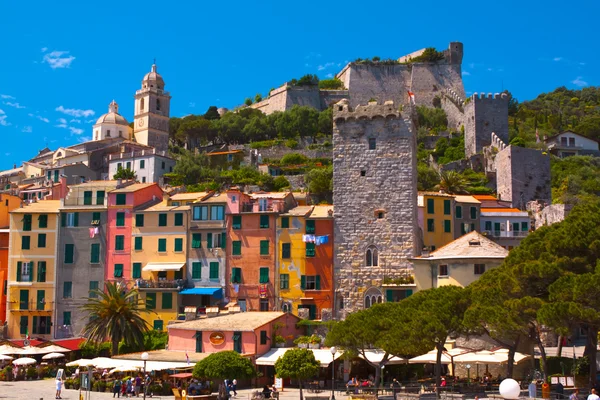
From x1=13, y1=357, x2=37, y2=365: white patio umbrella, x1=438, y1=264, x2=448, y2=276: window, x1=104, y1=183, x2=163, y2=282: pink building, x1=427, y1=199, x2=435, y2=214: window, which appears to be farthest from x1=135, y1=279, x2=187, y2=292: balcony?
x1=427, y1=199, x2=435, y2=214: window

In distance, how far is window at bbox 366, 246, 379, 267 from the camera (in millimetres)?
46438

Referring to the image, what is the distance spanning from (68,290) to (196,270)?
825 centimetres

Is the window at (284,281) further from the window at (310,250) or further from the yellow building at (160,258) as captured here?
the yellow building at (160,258)

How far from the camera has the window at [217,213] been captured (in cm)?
4925

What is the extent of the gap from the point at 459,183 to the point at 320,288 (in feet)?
79.0

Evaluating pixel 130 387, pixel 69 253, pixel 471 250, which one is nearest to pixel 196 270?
pixel 69 253

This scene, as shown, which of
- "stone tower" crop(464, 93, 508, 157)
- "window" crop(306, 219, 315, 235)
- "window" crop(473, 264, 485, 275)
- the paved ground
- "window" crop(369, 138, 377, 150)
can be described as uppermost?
"stone tower" crop(464, 93, 508, 157)

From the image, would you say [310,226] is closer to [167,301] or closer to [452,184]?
[167,301]

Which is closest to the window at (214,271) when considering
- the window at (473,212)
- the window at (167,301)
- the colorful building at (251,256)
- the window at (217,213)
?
the colorful building at (251,256)

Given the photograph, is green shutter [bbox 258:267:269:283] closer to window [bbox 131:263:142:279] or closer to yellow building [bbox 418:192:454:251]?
window [bbox 131:263:142:279]

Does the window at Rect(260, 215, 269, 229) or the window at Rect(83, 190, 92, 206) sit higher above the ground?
the window at Rect(83, 190, 92, 206)

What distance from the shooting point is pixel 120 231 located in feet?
166

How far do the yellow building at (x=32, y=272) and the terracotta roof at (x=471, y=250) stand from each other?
2312 cm

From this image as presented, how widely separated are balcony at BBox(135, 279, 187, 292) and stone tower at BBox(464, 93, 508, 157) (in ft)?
141
